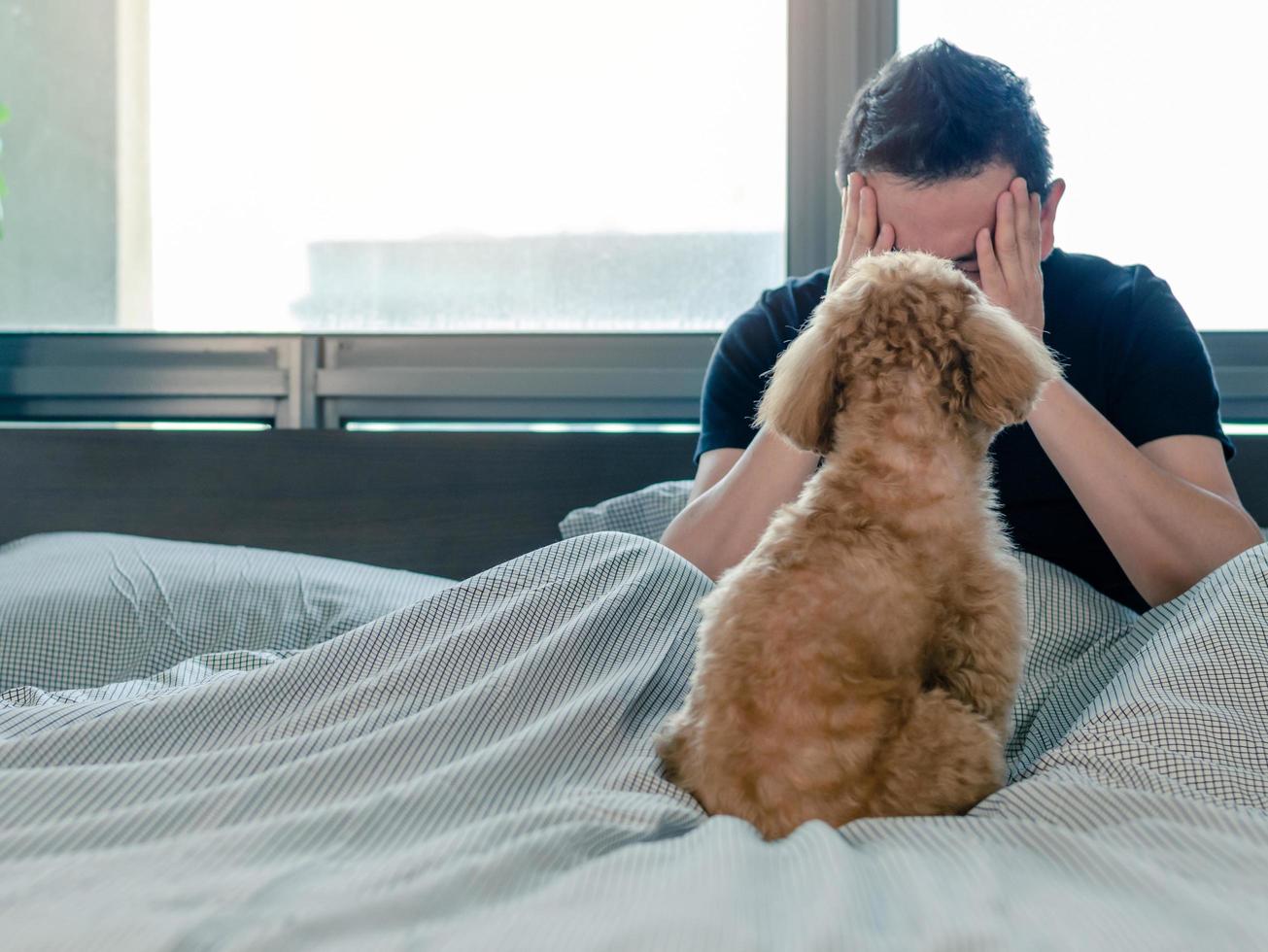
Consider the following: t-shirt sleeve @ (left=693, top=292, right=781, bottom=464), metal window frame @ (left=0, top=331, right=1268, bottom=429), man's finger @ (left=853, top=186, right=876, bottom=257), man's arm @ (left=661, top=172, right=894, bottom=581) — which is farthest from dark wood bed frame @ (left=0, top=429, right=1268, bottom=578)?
man's finger @ (left=853, top=186, right=876, bottom=257)

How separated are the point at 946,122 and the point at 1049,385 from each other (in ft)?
1.33

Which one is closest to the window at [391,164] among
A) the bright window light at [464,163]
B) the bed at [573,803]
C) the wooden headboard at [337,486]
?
the bright window light at [464,163]

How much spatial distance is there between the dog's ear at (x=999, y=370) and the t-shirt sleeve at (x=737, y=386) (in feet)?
2.60

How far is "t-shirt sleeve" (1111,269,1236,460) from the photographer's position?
5.48 ft

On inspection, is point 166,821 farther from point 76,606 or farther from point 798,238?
point 798,238

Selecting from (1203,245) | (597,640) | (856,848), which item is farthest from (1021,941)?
(1203,245)

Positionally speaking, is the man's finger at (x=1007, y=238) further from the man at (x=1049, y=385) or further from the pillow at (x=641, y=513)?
the pillow at (x=641, y=513)

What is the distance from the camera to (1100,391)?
1.77m

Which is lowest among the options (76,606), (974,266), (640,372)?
(76,606)

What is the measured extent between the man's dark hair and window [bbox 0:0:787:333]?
1.12 meters

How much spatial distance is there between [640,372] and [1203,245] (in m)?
1.36

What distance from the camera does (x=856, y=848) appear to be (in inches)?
36.1

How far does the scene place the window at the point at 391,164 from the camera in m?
2.80

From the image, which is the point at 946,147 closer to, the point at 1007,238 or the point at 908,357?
the point at 1007,238
